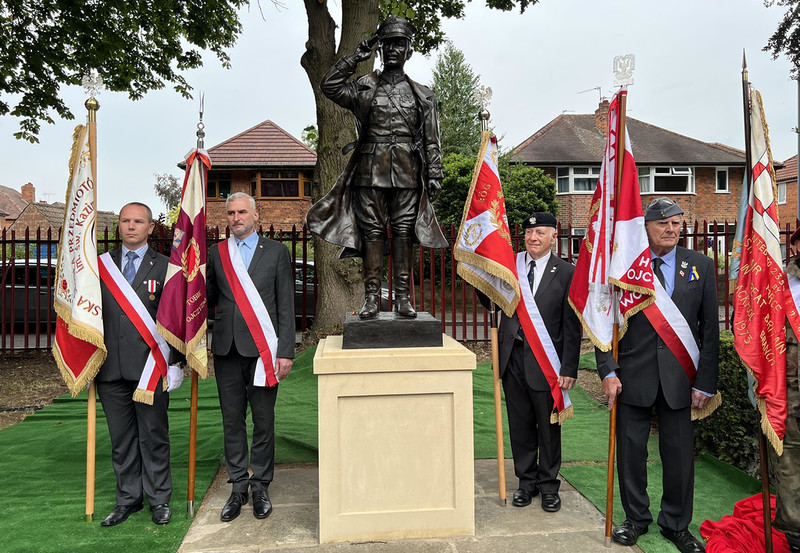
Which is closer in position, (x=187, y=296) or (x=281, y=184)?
(x=187, y=296)

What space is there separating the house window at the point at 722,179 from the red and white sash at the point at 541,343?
23530mm

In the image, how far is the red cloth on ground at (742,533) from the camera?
3.00 m

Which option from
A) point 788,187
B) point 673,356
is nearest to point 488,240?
point 673,356

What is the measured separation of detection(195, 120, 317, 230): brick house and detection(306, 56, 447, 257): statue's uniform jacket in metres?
18.2

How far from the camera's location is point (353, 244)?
3762 millimetres

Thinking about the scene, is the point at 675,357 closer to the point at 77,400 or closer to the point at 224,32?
the point at 77,400

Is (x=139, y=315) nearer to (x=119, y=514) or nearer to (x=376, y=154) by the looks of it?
(x=119, y=514)

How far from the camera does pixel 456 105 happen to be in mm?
27766

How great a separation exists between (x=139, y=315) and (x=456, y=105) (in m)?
26.1

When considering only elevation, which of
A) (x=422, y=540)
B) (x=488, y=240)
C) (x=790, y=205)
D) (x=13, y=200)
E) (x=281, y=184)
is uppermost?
(x=13, y=200)

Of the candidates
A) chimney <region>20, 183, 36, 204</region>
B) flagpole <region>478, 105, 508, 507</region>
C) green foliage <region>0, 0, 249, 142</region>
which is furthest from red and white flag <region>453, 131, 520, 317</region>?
chimney <region>20, 183, 36, 204</region>

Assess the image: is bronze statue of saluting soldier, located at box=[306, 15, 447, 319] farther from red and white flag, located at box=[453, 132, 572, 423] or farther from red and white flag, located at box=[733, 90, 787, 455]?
red and white flag, located at box=[733, 90, 787, 455]

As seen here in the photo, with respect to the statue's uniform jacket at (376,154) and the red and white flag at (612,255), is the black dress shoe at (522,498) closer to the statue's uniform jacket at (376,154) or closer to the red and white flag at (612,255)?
the red and white flag at (612,255)

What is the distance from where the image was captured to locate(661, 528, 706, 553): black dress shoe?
9.94ft
